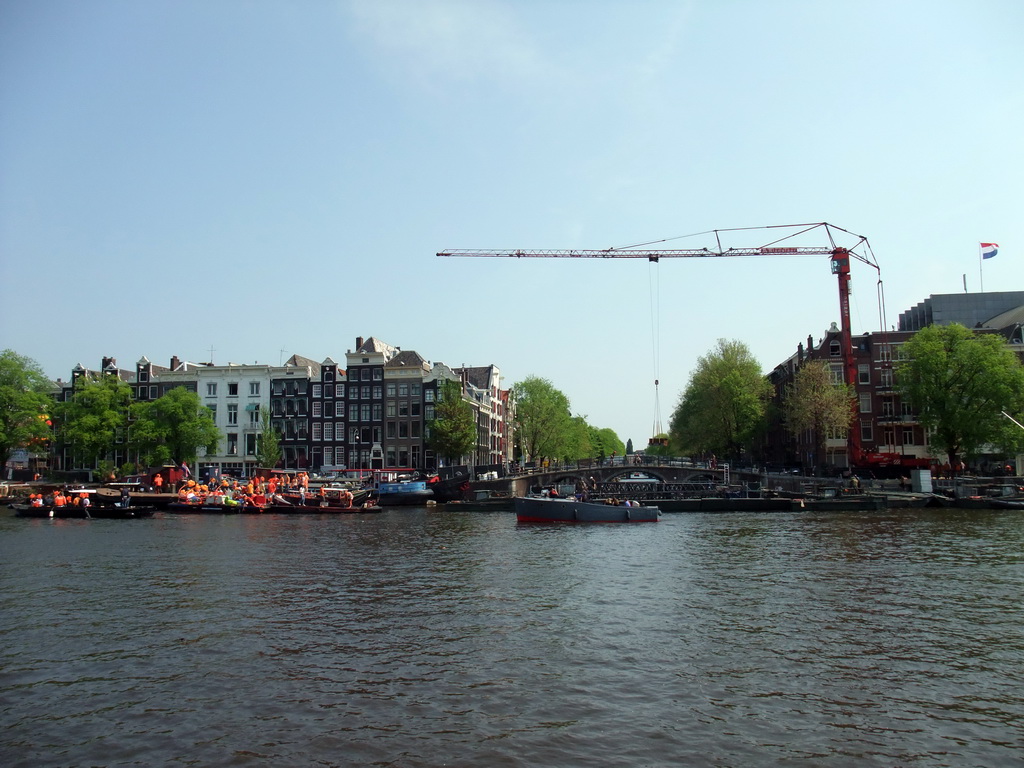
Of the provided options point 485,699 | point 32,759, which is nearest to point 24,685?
point 32,759

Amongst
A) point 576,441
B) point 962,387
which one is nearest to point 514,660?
point 962,387

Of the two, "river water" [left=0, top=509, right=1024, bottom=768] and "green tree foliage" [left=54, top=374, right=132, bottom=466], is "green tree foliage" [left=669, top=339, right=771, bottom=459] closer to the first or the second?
"river water" [left=0, top=509, right=1024, bottom=768]

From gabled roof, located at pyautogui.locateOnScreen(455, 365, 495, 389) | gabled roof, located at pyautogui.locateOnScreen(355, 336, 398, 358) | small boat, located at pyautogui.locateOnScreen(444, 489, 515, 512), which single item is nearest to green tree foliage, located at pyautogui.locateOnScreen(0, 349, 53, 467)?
A: gabled roof, located at pyautogui.locateOnScreen(355, 336, 398, 358)

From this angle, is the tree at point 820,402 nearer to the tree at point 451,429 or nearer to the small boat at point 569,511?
the small boat at point 569,511

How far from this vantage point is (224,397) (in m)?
119

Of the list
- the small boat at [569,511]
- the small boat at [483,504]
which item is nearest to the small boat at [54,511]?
the small boat at [483,504]

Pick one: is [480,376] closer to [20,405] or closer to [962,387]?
[20,405]

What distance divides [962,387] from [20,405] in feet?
347

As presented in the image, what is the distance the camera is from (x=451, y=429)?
340ft

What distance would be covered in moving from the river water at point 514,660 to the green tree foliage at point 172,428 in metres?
68.6

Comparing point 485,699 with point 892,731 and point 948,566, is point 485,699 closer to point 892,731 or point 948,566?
point 892,731

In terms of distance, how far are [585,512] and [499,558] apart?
24.1 m

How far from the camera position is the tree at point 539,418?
127500 millimetres

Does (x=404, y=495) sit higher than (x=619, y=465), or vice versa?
(x=619, y=465)
